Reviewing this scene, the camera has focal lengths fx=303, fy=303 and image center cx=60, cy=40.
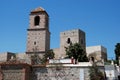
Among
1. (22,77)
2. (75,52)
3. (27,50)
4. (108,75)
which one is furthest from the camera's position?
(27,50)

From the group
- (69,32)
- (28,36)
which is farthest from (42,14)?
(69,32)

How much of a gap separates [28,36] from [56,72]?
18611 millimetres

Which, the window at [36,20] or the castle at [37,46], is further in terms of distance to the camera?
the window at [36,20]

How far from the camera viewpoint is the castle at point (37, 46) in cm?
2791

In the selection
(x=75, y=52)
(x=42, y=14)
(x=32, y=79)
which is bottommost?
(x=32, y=79)

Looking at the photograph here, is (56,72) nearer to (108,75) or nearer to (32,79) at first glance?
(32,79)

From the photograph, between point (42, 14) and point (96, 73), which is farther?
point (42, 14)

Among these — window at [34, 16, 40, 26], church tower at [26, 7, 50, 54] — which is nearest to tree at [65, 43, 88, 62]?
church tower at [26, 7, 50, 54]

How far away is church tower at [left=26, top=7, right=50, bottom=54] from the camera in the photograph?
45469 millimetres

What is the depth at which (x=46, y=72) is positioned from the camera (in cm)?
2888

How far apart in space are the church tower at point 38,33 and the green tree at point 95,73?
17.4 meters

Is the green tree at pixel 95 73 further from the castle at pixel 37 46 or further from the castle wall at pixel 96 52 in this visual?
the castle wall at pixel 96 52

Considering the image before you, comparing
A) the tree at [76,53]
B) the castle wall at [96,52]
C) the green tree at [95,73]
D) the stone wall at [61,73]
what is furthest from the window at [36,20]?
the green tree at [95,73]

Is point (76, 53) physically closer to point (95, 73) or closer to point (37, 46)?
point (37, 46)
